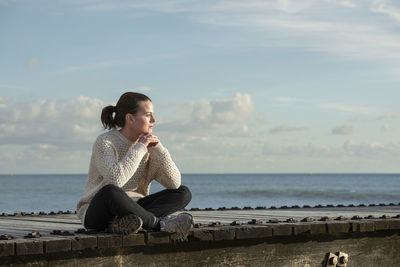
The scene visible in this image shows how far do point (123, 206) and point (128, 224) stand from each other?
201 millimetres

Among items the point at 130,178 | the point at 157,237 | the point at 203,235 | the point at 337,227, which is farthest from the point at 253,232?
the point at 130,178

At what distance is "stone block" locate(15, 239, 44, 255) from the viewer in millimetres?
5594

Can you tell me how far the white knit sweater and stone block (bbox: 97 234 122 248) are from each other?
0.60 m

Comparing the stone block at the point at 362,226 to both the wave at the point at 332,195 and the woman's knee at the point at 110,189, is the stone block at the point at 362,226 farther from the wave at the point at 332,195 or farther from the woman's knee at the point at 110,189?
the wave at the point at 332,195

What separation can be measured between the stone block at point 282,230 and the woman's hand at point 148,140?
1.63 m

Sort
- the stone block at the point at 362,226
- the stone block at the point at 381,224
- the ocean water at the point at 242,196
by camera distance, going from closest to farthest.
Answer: the stone block at the point at 362,226
the stone block at the point at 381,224
the ocean water at the point at 242,196

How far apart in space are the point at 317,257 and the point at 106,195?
2.85 m

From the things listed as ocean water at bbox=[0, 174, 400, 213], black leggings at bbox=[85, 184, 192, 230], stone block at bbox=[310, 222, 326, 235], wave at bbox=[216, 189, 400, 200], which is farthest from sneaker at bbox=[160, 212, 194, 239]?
wave at bbox=[216, 189, 400, 200]

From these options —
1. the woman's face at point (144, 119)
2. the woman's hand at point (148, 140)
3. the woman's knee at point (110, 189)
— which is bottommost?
the woman's knee at point (110, 189)

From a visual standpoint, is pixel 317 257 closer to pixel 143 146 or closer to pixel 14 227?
→ pixel 143 146

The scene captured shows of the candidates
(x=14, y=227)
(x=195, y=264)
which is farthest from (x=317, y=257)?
(x=14, y=227)

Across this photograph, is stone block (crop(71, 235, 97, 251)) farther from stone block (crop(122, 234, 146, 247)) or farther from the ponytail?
the ponytail

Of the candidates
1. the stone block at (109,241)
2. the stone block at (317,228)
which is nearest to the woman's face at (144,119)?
the stone block at (109,241)

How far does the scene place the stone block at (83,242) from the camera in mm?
5816
